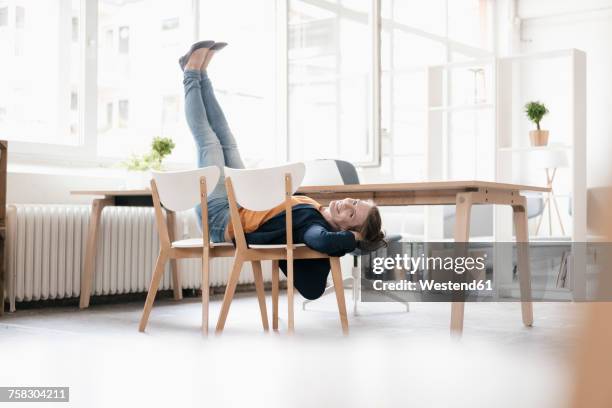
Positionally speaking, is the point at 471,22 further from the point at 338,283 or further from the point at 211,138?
the point at 338,283

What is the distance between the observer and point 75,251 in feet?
Answer: 14.9

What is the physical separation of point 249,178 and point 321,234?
0.39 meters

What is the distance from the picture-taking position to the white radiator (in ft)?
14.0

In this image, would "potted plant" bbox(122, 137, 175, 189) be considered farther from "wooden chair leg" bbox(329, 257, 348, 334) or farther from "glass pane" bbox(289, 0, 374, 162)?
"wooden chair leg" bbox(329, 257, 348, 334)

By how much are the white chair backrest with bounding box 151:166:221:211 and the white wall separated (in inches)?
231

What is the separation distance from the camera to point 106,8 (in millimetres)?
5391

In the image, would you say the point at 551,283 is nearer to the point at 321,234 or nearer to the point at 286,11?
the point at 321,234

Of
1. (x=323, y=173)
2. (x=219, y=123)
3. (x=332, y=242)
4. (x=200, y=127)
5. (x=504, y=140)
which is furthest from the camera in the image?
(x=504, y=140)

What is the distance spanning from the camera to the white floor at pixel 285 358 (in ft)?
6.52

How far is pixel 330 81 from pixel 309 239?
9.80 feet

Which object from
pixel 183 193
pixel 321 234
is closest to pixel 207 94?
pixel 183 193

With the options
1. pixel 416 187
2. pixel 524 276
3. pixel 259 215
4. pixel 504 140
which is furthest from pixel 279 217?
pixel 504 140

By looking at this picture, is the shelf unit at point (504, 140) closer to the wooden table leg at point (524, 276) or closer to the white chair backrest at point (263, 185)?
the wooden table leg at point (524, 276)

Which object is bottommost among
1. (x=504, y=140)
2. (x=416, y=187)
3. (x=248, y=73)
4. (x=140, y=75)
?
(x=416, y=187)
